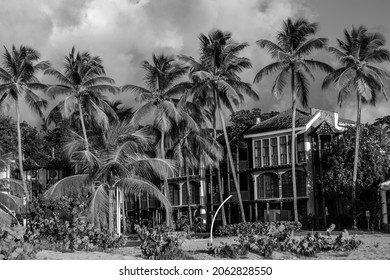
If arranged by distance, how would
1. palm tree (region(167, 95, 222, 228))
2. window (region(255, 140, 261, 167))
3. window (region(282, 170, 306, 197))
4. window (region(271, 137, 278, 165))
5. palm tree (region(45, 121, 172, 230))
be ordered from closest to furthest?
palm tree (region(45, 121, 172, 230)) → palm tree (region(167, 95, 222, 228)) → window (region(282, 170, 306, 197)) → window (region(271, 137, 278, 165)) → window (region(255, 140, 261, 167))

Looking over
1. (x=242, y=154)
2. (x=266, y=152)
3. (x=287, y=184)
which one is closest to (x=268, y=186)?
(x=287, y=184)

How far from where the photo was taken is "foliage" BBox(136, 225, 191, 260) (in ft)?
50.0

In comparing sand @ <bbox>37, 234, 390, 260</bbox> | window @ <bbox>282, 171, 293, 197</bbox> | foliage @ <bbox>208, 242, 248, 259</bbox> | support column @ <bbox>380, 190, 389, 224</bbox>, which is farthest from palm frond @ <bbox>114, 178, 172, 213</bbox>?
window @ <bbox>282, 171, 293, 197</bbox>

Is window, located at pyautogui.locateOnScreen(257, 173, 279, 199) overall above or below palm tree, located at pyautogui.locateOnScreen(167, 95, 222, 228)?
below

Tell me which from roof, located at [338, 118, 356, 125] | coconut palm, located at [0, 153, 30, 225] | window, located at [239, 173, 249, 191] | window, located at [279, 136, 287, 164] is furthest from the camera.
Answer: window, located at [239, 173, 249, 191]

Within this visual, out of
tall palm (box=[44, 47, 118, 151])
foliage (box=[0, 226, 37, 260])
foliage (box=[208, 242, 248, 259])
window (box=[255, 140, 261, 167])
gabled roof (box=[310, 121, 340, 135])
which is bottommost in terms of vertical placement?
foliage (box=[208, 242, 248, 259])

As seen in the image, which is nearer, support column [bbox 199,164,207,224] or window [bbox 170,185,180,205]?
support column [bbox 199,164,207,224]

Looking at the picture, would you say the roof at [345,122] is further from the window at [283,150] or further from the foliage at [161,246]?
the foliage at [161,246]

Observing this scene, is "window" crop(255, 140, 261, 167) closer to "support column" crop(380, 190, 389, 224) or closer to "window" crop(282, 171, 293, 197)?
"window" crop(282, 171, 293, 197)

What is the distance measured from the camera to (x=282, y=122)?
3547 centimetres

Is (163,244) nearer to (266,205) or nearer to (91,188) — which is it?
(91,188)

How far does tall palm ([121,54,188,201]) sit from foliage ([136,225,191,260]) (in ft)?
51.9

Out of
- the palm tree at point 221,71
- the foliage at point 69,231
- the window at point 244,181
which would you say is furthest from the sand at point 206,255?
the window at point 244,181
